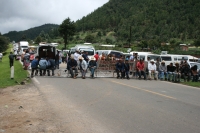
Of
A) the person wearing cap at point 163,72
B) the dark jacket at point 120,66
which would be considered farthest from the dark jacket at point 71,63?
the person wearing cap at point 163,72

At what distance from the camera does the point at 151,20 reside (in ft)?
422

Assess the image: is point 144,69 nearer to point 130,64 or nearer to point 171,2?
point 130,64

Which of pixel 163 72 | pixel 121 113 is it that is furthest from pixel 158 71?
pixel 121 113

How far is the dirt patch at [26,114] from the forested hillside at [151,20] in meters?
86.9

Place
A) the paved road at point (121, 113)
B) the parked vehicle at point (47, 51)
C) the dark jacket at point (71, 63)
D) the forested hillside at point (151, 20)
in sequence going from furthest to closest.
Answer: the forested hillside at point (151, 20) < the parked vehicle at point (47, 51) < the dark jacket at point (71, 63) < the paved road at point (121, 113)

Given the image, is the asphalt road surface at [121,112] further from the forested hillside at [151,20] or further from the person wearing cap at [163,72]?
the forested hillside at [151,20]

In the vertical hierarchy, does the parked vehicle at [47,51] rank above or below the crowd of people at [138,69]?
above

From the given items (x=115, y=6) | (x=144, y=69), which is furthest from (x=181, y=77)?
(x=115, y=6)

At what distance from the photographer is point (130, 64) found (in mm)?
23297

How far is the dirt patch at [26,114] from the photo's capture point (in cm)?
756

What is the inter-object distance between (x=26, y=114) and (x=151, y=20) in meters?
124

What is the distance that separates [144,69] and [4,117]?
1531 centimetres

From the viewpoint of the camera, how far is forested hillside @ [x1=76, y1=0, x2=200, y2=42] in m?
106

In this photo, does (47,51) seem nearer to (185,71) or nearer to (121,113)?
(185,71)
